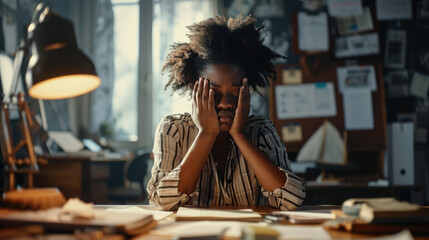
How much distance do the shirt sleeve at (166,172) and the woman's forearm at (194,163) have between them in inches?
0.8

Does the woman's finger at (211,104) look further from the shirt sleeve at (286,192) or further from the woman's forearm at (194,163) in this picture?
the shirt sleeve at (286,192)

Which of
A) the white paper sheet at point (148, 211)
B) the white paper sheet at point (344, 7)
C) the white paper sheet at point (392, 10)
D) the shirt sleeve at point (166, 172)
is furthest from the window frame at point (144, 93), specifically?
the white paper sheet at point (148, 211)

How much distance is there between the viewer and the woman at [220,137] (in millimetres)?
1230

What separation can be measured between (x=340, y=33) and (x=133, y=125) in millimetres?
2204

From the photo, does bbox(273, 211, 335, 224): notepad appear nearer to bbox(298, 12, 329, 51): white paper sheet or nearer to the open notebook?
the open notebook

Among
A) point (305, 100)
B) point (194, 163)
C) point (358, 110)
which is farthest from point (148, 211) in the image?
point (358, 110)

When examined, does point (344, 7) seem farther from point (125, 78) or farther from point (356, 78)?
point (125, 78)

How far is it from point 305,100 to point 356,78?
429mm

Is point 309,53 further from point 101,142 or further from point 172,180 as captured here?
point 172,180

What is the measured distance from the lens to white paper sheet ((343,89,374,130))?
3.14m

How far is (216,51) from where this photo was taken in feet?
4.65

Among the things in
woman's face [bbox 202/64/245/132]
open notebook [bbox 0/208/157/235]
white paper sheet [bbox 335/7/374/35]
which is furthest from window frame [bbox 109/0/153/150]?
open notebook [bbox 0/208/157/235]

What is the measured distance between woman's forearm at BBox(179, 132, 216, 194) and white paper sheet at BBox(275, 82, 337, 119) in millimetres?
2004

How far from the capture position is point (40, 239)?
0.64 meters
